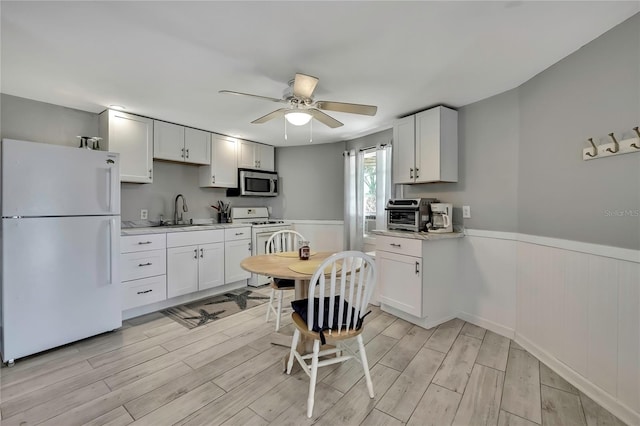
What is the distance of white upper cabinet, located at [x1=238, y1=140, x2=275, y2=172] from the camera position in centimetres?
425

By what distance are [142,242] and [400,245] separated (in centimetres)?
273

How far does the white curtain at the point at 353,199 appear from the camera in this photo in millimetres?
4086

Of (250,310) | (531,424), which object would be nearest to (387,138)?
(250,310)

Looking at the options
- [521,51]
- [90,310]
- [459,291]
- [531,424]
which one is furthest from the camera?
[459,291]

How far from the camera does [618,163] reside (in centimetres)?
160

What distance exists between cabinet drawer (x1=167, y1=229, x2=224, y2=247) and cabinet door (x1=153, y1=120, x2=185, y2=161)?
972 mm

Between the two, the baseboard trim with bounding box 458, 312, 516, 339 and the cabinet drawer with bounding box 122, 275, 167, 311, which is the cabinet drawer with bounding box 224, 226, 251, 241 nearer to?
the cabinet drawer with bounding box 122, 275, 167, 311

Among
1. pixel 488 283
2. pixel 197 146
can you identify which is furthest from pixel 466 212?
pixel 197 146

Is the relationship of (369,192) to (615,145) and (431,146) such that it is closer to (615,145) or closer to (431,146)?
(431,146)

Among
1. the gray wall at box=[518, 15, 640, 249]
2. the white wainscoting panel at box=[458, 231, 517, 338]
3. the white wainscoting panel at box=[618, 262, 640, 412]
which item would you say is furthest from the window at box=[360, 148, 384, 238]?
the white wainscoting panel at box=[618, 262, 640, 412]

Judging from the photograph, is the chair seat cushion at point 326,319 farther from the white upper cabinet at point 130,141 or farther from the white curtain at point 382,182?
the white upper cabinet at point 130,141

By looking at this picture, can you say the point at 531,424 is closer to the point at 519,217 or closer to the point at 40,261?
the point at 519,217

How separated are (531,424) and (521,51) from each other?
2284mm

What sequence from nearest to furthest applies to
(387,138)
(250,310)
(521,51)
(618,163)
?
(618,163) < (521,51) < (250,310) < (387,138)
